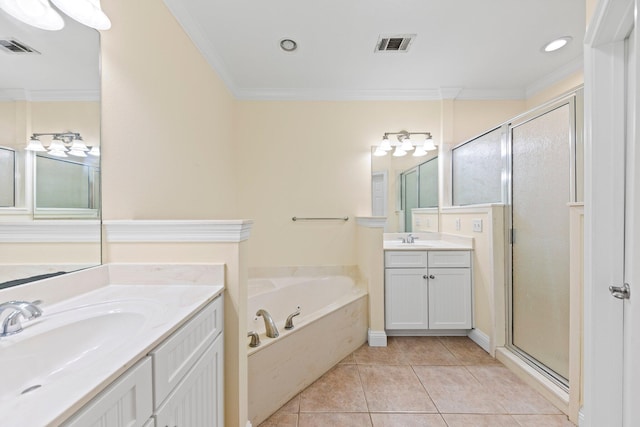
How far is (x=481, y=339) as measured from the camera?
7.41 ft

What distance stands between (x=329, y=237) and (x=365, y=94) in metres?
1.59

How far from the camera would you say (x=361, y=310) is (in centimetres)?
227

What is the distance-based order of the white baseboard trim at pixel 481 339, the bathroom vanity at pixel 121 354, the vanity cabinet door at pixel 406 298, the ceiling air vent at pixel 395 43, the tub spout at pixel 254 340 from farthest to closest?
the vanity cabinet door at pixel 406 298
the white baseboard trim at pixel 481 339
the ceiling air vent at pixel 395 43
the tub spout at pixel 254 340
the bathroom vanity at pixel 121 354

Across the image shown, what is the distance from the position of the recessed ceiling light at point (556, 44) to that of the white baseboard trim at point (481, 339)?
243 cm

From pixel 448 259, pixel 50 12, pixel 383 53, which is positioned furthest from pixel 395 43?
pixel 50 12

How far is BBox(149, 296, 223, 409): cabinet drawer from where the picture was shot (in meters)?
Answer: 0.72

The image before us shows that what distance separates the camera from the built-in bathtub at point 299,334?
1.49 m

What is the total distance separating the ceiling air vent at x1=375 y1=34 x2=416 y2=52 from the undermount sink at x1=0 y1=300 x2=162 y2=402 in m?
2.27

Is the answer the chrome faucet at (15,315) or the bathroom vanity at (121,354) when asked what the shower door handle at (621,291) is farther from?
the chrome faucet at (15,315)

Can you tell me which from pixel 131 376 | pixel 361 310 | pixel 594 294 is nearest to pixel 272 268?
pixel 361 310

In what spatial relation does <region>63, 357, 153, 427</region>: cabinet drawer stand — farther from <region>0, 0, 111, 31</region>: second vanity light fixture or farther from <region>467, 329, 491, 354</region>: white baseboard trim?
<region>467, 329, 491, 354</region>: white baseboard trim

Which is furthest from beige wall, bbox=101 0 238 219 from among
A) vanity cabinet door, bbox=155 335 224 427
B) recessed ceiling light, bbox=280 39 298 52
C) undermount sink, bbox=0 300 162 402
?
vanity cabinet door, bbox=155 335 224 427

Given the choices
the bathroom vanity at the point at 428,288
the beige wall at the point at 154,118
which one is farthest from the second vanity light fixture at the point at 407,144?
the beige wall at the point at 154,118

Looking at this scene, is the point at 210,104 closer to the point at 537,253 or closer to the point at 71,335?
the point at 71,335
